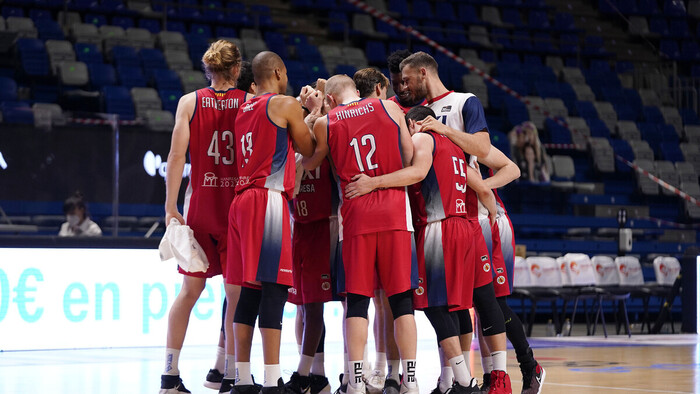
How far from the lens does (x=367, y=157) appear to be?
16.6 feet

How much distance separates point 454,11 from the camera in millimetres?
19000

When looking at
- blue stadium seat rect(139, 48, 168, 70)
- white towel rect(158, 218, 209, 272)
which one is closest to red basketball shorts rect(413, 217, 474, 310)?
white towel rect(158, 218, 209, 272)

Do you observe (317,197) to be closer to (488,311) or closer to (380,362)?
(380,362)

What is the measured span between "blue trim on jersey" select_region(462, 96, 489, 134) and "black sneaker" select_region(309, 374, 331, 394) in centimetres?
171

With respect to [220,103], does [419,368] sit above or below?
below

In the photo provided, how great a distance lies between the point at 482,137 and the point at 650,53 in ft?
52.0

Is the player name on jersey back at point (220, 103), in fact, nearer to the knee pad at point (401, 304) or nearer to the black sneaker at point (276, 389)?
the knee pad at point (401, 304)

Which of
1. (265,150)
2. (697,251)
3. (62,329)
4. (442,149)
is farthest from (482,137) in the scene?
(697,251)

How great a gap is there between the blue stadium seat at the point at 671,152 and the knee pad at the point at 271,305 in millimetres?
13111

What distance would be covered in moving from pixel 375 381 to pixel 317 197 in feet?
3.80

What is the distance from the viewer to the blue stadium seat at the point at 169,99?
12.7m

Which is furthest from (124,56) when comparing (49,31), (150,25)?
(150,25)

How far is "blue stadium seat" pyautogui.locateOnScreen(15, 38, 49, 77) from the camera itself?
42.4 feet

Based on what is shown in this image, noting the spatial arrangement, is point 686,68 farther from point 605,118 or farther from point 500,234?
point 500,234
